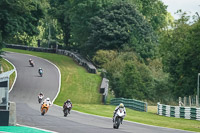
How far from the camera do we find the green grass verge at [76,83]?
55.5 m

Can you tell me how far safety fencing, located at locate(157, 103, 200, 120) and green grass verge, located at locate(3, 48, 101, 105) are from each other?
42.4ft

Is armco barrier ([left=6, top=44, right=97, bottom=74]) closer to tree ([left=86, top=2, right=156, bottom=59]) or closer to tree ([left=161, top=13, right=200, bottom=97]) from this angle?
tree ([left=86, top=2, right=156, bottom=59])

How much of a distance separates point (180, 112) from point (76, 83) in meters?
25.1

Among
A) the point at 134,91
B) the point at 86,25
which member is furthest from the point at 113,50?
the point at 134,91

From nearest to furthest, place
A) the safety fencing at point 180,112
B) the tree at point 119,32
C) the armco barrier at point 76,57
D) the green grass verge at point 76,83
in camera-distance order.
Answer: the safety fencing at point 180,112 < the green grass verge at point 76,83 < the armco barrier at point 76,57 < the tree at point 119,32

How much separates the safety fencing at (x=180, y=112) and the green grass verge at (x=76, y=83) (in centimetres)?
1294

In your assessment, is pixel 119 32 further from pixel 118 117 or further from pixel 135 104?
pixel 118 117

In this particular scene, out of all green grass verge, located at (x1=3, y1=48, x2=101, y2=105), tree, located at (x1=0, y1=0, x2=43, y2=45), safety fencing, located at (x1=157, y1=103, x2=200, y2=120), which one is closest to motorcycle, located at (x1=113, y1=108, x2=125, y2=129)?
safety fencing, located at (x1=157, y1=103, x2=200, y2=120)

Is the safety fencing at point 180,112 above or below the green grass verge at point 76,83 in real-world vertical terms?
below

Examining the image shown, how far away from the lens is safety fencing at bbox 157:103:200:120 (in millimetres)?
37500

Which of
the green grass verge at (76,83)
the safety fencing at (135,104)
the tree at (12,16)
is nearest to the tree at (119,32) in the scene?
the green grass verge at (76,83)

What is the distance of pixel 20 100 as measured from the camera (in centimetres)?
5075

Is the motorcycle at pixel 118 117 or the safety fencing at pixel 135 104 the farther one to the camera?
the safety fencing at pixel 135 104

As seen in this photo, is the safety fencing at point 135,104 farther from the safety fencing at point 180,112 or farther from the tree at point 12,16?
the tree at point 12,16
